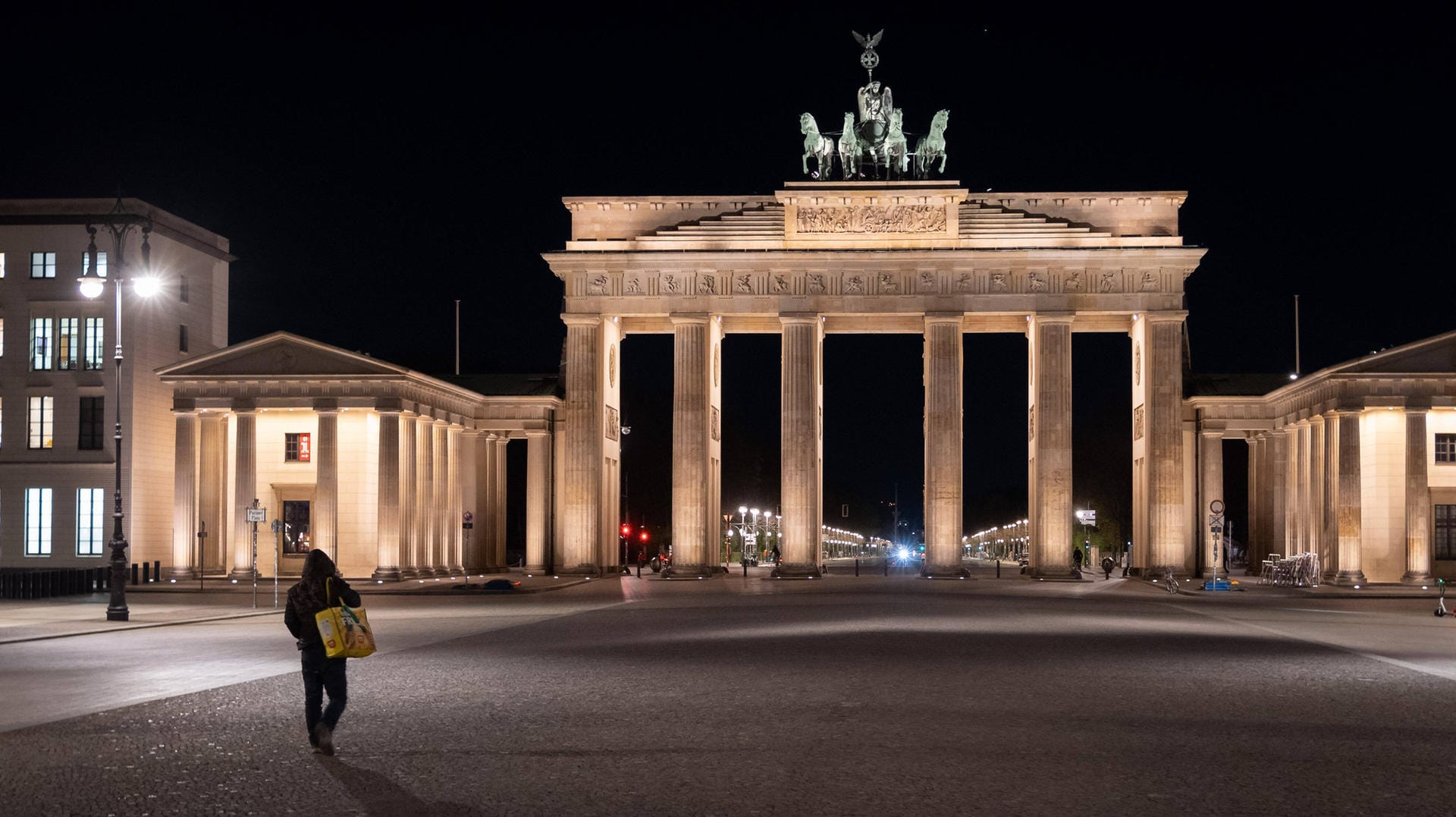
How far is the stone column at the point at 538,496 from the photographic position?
7231 cm

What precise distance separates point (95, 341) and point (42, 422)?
3970 mm

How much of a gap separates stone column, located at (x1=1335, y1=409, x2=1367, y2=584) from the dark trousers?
48.3 m

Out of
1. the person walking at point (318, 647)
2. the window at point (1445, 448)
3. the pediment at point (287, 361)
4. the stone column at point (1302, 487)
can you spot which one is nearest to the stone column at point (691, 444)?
the pediment at point (287, 361)

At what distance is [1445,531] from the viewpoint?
5853 centimetres

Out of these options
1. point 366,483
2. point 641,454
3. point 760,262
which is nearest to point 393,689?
point 366,483

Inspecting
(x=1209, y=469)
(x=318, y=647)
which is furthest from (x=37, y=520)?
(x=318, y=647)

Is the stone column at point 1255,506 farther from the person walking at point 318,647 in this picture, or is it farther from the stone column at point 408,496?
the person walking at point 318,647

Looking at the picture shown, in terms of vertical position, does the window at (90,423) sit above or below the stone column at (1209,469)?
above

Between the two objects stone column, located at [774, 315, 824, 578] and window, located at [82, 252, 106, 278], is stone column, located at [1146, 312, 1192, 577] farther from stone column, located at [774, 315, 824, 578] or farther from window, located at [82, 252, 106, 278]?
window, located at [82, 252, 106, 278]

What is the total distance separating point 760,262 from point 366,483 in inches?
790

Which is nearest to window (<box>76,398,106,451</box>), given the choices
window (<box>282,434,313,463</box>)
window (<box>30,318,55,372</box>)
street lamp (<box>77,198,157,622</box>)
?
window (<box>30,318,55,372</box>)

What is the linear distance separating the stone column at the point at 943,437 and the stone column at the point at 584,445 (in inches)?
590

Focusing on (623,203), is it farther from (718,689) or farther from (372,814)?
(372,814)

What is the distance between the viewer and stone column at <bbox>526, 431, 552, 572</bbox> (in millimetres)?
72312
